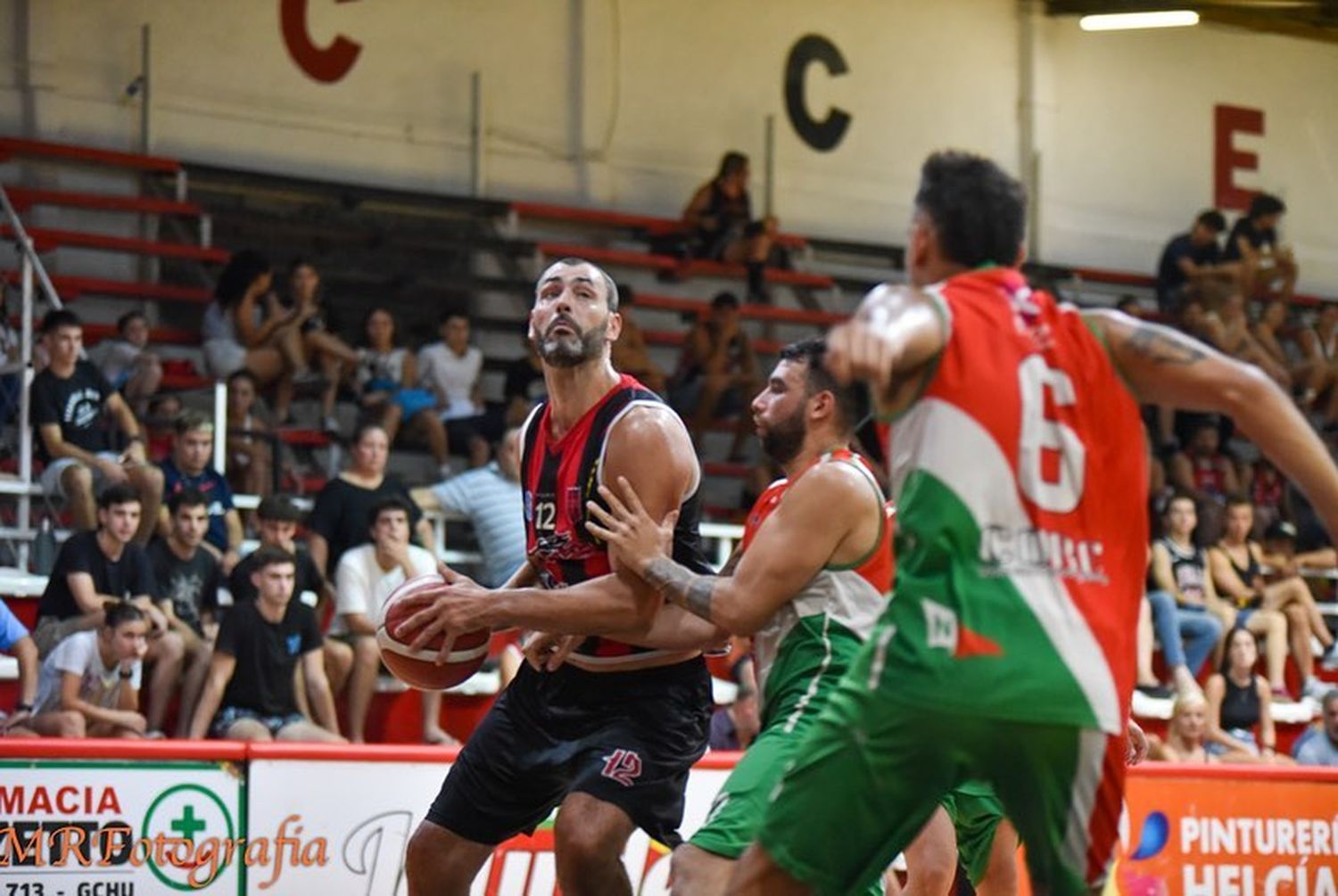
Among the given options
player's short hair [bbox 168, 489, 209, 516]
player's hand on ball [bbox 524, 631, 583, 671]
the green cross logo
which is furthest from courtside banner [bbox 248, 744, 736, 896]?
player's short hair [bbox 168, 489, 209, 516]

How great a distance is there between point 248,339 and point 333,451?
0.97m

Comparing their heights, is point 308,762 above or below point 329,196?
below

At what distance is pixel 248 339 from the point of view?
14.2m

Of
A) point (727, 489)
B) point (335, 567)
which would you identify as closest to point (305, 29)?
point (727, 489)

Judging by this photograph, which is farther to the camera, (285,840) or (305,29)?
(305,29)

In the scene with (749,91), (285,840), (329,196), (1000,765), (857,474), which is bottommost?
(285,840)

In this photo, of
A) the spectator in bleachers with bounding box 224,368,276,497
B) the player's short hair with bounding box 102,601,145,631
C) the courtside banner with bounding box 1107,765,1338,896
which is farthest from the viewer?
the spectator in bleachers with bounding box 224,368,276,497

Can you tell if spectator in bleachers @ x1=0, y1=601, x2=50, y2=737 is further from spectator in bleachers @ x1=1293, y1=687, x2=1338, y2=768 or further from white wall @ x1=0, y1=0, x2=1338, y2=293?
spectator in bleachers @ x1=1293, y1=687, x2=1338, y2=768

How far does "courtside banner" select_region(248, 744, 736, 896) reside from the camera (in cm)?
815

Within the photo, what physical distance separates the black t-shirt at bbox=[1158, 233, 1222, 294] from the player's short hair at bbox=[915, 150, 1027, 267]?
15.1 metres

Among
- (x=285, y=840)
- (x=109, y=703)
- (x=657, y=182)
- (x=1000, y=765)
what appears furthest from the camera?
(x=657, y=182)

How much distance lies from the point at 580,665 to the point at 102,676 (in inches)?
185

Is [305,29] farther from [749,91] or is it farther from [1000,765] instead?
[1000,765]

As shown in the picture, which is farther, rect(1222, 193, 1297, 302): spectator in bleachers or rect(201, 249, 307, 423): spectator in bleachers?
rect(1222, 193, 1297, 302): spectator in bleachers
